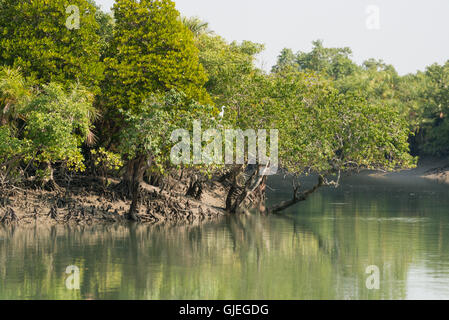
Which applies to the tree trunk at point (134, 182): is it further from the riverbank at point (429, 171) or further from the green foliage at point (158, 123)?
the riverbank at point (429, 171)

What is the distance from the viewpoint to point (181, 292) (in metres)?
19.2

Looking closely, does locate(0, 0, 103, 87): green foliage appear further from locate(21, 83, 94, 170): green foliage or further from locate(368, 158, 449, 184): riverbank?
locate(368, 158, 449, 184): riverbank

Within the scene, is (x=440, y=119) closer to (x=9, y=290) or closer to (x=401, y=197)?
(x=401, y=197)

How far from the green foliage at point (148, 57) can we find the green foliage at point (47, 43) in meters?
1.24

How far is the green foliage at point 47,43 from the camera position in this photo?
33.7 m

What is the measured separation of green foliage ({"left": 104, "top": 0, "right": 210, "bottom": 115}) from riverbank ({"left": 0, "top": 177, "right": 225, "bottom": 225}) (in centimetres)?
466

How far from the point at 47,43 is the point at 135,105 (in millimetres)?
4919

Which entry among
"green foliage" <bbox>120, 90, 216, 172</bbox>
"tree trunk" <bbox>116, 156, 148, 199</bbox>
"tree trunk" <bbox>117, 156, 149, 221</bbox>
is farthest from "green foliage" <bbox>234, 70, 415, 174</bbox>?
"tree trunk" <bbox>116, 156, 148, 199</bbox>

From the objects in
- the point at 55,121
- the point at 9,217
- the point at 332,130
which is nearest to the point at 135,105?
the point at 55,121

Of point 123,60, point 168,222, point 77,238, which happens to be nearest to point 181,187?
point 168,222

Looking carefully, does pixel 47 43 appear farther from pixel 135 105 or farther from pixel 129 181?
pixel 129 181

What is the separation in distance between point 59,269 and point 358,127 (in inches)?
762

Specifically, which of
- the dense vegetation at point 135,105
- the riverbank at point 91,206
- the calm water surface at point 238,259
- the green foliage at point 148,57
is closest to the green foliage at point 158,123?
the dense vegetation at point 135,105

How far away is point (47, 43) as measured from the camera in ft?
111
